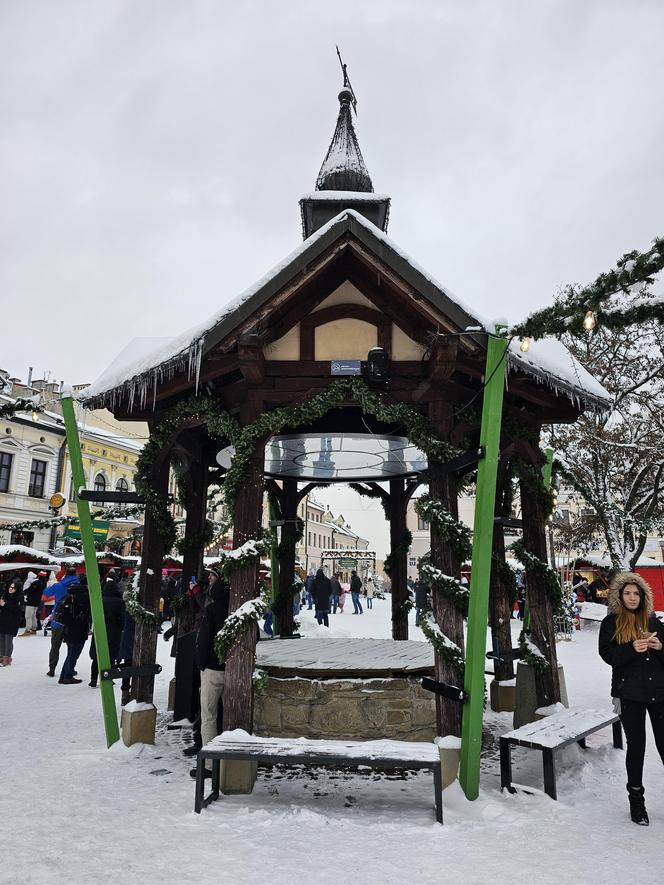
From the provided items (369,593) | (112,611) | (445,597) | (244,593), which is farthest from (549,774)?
(369,593)

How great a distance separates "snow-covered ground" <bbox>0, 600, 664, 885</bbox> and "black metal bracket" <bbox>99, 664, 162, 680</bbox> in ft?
2.50

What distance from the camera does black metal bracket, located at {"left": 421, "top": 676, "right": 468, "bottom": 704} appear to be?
17.4 ft

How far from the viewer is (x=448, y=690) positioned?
5402mm

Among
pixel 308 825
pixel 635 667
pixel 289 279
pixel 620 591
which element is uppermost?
pixel 289 279

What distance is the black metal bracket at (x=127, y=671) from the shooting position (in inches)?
258

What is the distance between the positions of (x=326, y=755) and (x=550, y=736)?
2079 millimetres

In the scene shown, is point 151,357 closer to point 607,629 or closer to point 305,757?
point 305,757

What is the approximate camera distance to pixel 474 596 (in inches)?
210

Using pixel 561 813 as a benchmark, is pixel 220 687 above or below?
above

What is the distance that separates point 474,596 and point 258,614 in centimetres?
200

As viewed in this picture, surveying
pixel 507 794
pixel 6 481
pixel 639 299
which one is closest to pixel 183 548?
pixel 507 794

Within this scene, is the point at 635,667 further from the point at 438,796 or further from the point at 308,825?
the point at 308,825

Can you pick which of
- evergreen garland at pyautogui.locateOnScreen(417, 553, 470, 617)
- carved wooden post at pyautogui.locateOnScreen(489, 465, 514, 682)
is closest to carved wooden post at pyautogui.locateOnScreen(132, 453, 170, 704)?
evergreen garland at pyautogui.locateOnScreen(417, 553, 470, 617)

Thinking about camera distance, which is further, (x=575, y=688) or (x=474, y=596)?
(x=575, y=688)
